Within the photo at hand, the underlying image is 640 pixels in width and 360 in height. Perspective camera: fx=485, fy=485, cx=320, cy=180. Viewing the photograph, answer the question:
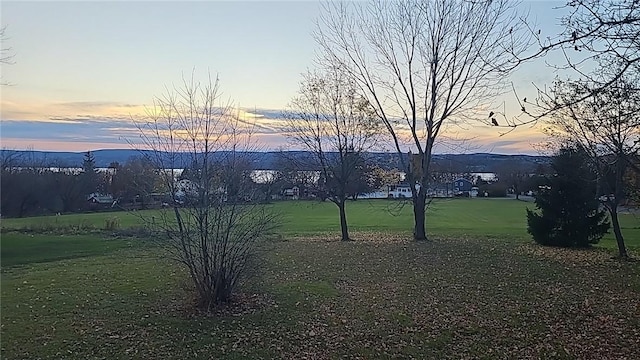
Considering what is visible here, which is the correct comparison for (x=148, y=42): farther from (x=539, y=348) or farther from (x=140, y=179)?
(x=539, y=348)

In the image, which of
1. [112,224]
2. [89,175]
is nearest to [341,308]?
[89,175]

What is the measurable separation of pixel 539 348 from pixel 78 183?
1404 cm

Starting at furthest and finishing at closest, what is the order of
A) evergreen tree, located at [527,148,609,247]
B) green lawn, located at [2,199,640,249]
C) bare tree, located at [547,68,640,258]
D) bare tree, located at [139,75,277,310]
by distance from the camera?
green lawn, located at [2,199,640,249], evergreen tree, located at [527,148,609,247], bare tree, located at [139,75,277,310], bare tree, located at [547,68,640,258]

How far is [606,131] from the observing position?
10.6m

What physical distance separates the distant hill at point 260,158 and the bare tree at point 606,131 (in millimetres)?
3878

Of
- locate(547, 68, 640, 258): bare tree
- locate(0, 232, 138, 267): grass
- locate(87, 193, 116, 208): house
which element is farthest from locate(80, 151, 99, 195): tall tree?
locate(547, 68, 640, 258): bare tree

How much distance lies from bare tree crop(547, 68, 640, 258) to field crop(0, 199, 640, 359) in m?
1.96

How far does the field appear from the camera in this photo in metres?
5.62

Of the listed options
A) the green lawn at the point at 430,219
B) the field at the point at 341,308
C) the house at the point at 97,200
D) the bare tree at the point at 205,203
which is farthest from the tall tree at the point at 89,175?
the bare tree at the point at 205,203

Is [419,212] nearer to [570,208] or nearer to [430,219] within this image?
[570,208]

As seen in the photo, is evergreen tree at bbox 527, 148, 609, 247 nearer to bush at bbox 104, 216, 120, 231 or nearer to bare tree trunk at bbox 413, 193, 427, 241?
bare tree trunk at bbox 413, 193, 427, 241

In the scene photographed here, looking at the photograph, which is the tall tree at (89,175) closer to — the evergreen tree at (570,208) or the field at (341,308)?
the field at (341,308)

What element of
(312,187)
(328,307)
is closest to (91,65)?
(328,307)

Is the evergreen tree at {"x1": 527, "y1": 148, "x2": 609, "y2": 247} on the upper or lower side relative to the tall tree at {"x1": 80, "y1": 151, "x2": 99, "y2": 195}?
lower
